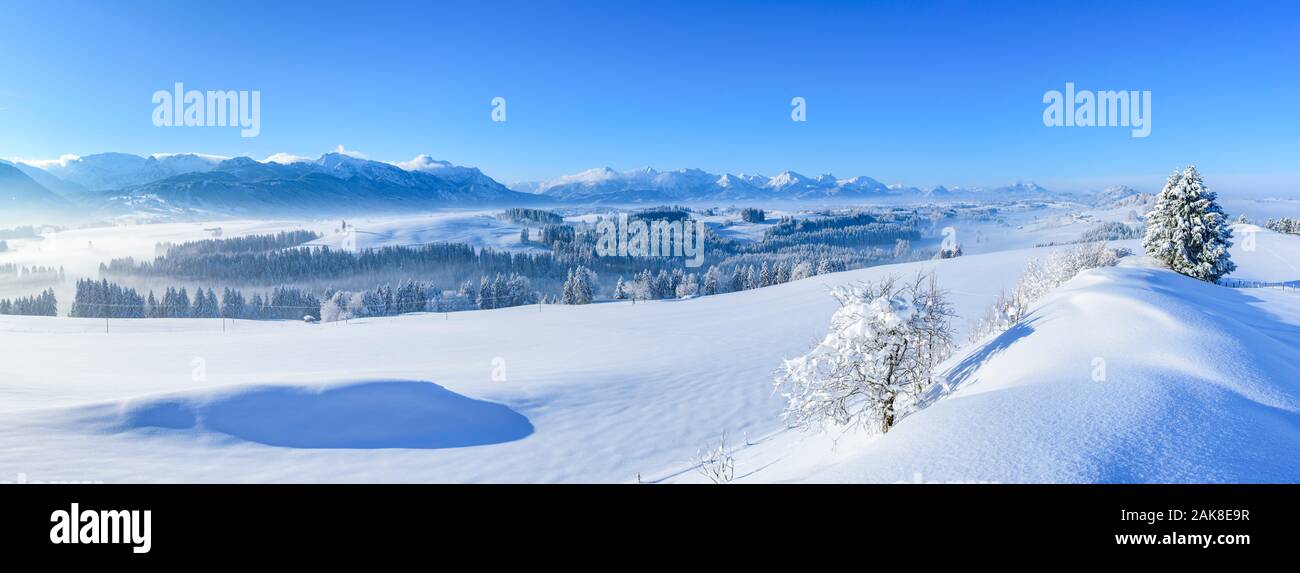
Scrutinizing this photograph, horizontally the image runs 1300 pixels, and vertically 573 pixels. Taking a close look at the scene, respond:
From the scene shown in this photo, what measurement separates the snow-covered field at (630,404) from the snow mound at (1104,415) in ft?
0.12

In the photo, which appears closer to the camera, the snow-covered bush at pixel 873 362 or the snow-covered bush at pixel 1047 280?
the snow-covered bush at pixel 873 362

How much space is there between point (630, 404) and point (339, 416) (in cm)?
953

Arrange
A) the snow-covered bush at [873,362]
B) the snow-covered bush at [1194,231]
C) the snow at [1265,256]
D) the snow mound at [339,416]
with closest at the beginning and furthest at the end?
the snow-covered bush at [873,362], the snow mound at [339,416], the snow-covered bush at [1194,231], the snow at [1265,256]

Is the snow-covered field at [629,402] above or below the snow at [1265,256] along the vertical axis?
below

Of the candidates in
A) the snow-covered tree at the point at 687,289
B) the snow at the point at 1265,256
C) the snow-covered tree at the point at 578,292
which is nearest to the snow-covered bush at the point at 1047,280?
the snow at the point at 1265,256

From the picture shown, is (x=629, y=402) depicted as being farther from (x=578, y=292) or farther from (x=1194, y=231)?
(x=578, y=292)

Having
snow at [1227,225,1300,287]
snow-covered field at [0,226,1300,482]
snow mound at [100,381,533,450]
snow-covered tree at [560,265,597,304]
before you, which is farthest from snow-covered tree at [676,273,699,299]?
snow mound at [100,381,533,450]

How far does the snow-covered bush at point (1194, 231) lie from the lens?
34.1 meters

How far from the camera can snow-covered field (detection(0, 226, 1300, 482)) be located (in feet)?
17.7

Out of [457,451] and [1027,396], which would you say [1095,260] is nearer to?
[1027,396]

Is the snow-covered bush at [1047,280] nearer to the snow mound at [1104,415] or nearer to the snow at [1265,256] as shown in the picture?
the snow mound at [1104,415]

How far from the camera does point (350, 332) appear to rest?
3391 cm

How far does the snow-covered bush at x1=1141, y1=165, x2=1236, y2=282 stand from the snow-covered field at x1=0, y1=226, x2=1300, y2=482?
10.1 m
